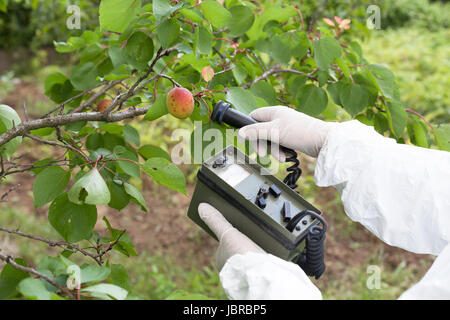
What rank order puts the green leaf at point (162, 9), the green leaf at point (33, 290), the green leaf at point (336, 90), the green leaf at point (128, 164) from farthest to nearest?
the green leaf at point (336, 90) < the green leaf at point (128, 164) < the green leaf at point (162, 9) < the green leaf at point (33, 290)

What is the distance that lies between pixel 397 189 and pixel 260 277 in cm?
36

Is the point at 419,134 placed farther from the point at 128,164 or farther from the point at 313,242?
the point at 128,164

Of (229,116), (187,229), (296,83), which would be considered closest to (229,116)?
(229,116)

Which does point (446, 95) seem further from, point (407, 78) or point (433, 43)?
point (433, 43)

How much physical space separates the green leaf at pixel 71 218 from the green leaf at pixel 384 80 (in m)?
0.73

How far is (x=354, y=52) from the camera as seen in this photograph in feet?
4.05

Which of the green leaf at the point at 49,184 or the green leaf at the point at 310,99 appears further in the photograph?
the green leaf at the point at 310,99

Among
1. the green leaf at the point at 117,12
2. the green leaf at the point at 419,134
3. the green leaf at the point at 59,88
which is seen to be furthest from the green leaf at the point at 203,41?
the green leaf at the point at 419,134

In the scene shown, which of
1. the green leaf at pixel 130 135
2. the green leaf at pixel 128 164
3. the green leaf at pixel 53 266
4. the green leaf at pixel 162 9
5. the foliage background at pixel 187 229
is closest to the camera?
the green leaf at pixel 53 266

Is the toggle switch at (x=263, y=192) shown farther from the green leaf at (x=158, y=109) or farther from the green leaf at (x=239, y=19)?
the green leaf at (x=239, y=19)

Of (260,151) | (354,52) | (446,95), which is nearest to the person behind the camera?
(260,151)

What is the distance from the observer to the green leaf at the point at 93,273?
1.88 ft
